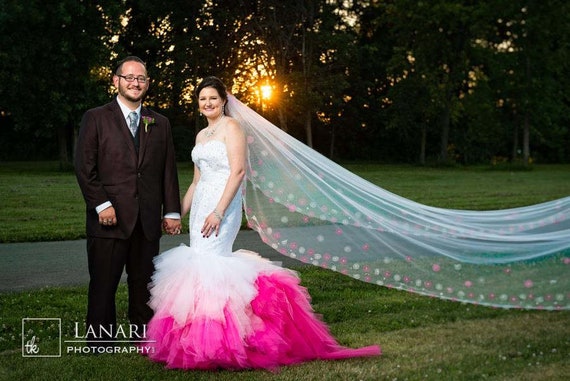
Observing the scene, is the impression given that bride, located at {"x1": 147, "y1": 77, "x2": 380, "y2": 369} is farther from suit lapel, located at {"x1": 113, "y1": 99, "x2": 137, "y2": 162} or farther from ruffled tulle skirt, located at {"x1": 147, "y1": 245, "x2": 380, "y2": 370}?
suit lapel, located at {"x1": 113, "y1": 99, "x2": 137, "y2": 162}

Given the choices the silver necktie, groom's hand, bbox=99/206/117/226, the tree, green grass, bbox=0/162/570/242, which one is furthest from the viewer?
the tree

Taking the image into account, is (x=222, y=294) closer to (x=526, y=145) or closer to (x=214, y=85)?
(x=214, y=85)

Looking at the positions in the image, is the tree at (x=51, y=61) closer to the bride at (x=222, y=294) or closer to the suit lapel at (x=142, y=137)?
the suit lapel at (x=142, y=137)

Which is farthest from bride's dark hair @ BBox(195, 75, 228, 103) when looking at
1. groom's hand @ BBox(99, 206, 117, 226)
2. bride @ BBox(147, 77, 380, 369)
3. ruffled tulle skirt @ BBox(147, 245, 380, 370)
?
ruffled tulle skirt @ BBox(147, 245, 380, 370)

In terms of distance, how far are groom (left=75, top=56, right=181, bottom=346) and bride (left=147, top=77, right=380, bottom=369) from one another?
249 mm

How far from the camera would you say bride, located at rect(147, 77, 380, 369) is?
5410 mm

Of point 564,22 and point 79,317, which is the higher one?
point 564,22

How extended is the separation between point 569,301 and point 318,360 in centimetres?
229

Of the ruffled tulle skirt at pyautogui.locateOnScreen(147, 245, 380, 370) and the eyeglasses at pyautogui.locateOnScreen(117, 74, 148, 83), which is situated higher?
the eyeglasses at pyautogui.locateOnScreen(117, 74, 148, 83)

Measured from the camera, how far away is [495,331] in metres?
6.85

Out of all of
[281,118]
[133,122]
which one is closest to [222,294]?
[133,122]

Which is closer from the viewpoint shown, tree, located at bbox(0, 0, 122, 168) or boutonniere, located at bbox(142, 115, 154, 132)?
boutonniere, located at bbox(142, 115, 154, 132)

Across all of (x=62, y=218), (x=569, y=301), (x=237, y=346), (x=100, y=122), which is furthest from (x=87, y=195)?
(x=62, y=218)

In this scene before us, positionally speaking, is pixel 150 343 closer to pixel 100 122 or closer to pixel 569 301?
pixel 100 122
